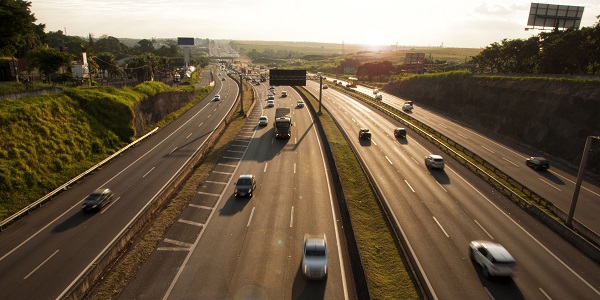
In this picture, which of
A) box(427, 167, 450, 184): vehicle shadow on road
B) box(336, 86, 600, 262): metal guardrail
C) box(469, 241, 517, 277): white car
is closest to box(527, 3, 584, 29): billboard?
box(336, 86, 600, 262): metal guardrail

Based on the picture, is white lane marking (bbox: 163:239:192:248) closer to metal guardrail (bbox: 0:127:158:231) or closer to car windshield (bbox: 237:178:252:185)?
car windshield (bbox: 237:178:252:185)

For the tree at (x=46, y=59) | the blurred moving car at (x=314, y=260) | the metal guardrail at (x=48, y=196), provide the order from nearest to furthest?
the blurred moving car at (x=314, y=260), the metal guardrail at (x=48, y=196), the tree at (x=46, y=59)

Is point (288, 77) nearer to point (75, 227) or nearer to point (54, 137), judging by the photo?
point (54, 137)

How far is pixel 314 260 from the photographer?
71.9ft

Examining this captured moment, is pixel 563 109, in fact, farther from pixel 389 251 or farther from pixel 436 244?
pixel 389 251

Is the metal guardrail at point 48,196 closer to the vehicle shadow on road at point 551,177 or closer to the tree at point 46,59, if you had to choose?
the tree at point 46,59

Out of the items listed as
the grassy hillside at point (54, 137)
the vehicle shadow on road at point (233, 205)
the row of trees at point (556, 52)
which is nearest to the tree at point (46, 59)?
the grassy hillside at point (54, 137)

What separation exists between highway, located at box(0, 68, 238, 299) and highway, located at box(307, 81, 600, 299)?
988 inches

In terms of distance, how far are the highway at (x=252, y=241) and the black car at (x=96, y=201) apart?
28.0ft

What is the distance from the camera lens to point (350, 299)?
2002cm

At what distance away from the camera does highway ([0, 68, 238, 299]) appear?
22.0m

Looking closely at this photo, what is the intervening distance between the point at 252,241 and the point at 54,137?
3312 cm

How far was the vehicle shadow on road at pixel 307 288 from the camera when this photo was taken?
2020 centimetres

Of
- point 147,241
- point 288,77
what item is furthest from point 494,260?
point 288,77
